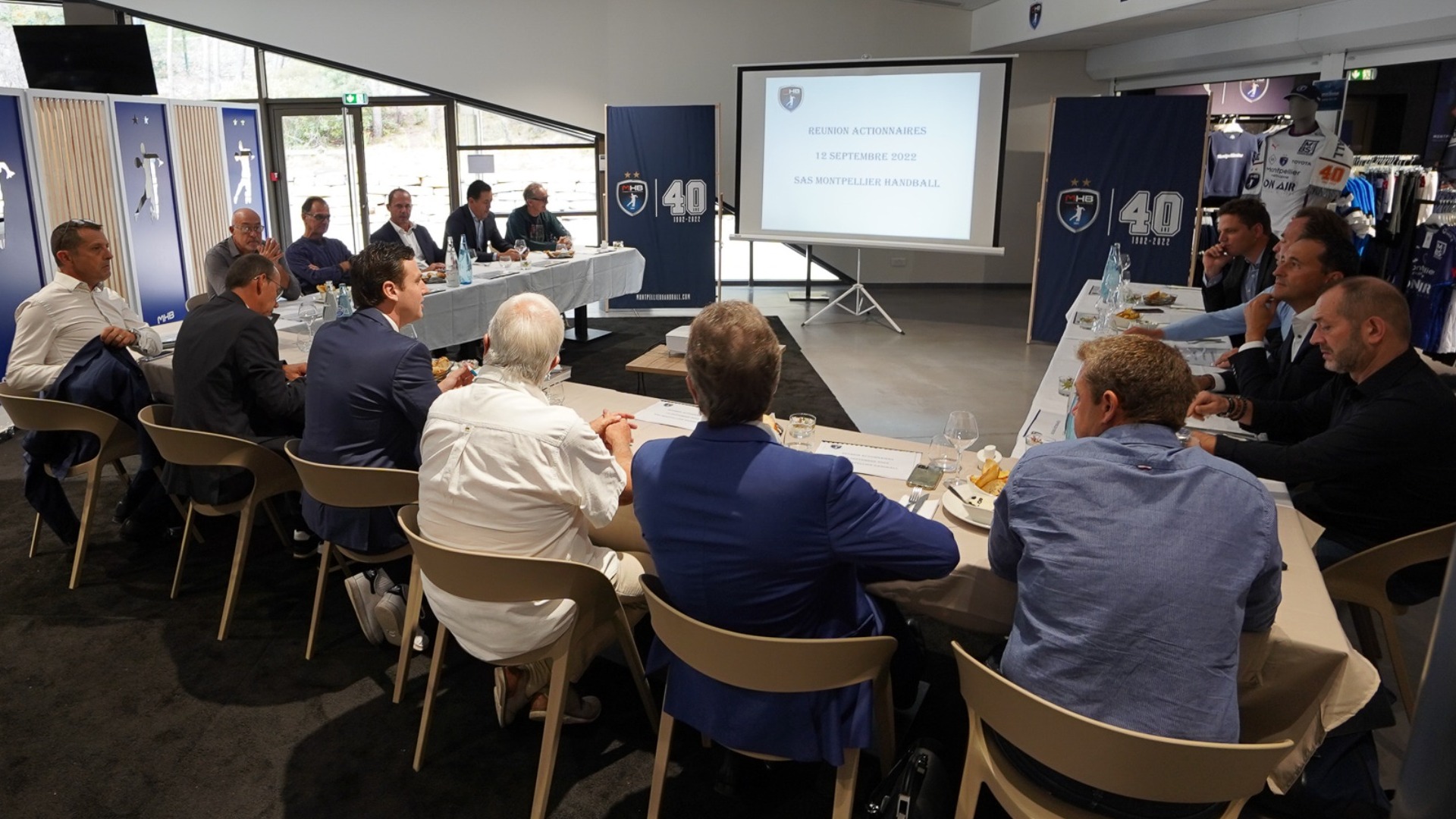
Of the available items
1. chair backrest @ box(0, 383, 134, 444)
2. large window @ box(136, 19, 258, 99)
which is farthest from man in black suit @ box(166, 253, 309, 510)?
large window @ box(136, 19, 258, 99)

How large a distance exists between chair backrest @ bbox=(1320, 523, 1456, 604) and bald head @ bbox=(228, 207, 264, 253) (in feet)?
15.1

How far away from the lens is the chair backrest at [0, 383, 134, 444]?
303cm

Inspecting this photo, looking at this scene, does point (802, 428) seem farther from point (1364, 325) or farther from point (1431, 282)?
point (1431, 282)

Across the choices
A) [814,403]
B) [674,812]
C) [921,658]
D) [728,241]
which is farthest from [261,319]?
[728,241]

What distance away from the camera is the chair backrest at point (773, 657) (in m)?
1.59

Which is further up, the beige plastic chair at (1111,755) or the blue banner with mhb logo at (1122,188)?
the blue banner with mhb logo at (1122,188)

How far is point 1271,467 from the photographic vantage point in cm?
232

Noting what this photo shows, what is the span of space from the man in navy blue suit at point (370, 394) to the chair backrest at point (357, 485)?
127 millimetres

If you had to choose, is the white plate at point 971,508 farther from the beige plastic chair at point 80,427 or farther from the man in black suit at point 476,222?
the man in black suit at point 476,222

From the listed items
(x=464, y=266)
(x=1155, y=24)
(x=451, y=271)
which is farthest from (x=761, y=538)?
(x=1155, y=24)

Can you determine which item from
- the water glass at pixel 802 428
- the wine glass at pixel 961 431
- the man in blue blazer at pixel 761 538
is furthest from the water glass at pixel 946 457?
the man in blue blazer at pixel 761 538

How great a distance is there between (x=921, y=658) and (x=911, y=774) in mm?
453

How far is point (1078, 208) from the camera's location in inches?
281

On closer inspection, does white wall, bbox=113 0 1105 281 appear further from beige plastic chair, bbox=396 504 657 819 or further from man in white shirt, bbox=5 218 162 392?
beige plastic chair, bbox=396 504 657 819
